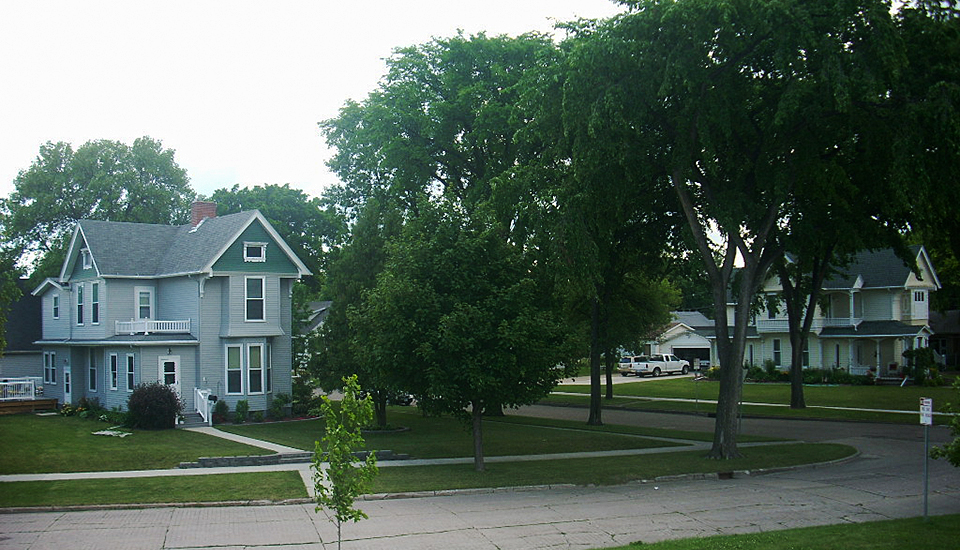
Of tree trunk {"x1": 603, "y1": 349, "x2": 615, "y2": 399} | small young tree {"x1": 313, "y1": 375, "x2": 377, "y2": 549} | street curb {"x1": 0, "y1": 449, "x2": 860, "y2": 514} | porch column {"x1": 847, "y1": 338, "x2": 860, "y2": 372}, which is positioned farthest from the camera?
porch column {"x1": 847, "y1": 338, "x2": 860, "y2": 372}

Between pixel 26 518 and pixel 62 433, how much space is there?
1518 centimetres

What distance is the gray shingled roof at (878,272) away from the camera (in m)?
57.7

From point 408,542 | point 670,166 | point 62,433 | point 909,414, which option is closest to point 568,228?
point 670,166

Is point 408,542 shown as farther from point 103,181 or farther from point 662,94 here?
point 103,181

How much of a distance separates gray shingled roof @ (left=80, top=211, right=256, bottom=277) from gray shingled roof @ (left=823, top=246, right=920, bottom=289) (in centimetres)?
4068

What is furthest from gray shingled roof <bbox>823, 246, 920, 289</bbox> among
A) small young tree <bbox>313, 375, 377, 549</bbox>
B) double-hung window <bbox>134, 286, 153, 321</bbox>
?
small young tree <bbox>313, 375, 377, 549</bbox>

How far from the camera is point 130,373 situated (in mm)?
35250

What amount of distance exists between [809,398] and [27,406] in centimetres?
4034

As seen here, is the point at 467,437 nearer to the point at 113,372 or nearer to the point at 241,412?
the point at 241,412

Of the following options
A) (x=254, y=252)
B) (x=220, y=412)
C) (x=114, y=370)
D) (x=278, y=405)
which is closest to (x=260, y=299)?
(x=254, y=252)

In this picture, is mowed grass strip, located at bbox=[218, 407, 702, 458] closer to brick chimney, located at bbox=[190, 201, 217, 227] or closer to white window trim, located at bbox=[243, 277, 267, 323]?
white window trim, located at bbox=[243, 277, 267, 323]

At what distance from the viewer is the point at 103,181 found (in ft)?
198

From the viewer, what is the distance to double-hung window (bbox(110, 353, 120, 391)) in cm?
3597

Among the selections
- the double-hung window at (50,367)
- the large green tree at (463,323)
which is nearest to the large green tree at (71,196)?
the double-hung window at (50,367)
